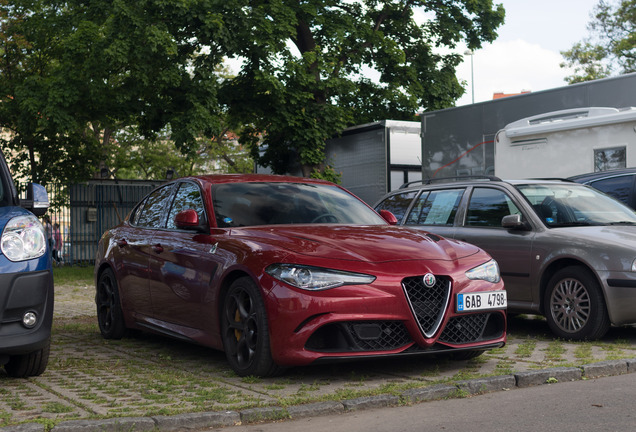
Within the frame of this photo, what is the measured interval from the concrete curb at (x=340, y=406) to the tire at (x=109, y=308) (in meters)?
3.87

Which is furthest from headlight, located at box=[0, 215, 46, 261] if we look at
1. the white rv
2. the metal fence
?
the metal fence

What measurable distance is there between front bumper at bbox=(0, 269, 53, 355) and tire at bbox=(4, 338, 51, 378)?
32 cm

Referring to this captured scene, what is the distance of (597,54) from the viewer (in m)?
44.8

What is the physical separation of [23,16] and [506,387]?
23799mm

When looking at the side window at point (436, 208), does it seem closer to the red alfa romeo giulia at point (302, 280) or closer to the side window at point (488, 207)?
the side window at point (488, 207)

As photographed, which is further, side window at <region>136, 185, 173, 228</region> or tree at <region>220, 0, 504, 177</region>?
tree at <region>220, 0, 504, 177</region>

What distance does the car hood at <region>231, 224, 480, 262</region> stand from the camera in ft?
19.4

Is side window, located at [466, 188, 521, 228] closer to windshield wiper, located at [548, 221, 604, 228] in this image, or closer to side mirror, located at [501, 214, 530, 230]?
side mirror, located at [501, 214, 530, 230]

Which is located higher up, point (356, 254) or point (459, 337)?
point (356, 254)

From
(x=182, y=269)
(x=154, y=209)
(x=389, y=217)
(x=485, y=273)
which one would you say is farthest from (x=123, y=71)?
(x=485, y=273)

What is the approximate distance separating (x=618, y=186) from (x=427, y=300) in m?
5.25

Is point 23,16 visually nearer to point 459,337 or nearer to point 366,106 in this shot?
point 366,106

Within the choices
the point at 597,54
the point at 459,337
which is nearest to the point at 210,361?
the point at 459,337

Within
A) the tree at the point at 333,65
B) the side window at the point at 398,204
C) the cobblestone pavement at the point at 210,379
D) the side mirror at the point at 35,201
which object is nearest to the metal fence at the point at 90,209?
the tree at the point at 333,65
